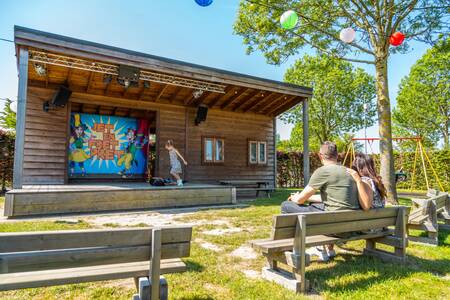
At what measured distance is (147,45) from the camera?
Result: 47.4 ft

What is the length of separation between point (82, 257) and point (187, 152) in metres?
9.33

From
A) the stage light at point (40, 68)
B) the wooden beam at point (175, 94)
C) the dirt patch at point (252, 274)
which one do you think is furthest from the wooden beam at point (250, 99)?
the dirt patch at point (252, 274)

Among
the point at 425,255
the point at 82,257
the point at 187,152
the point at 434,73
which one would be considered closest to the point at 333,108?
the point at 434,73

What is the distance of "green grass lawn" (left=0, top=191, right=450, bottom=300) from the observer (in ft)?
8.52

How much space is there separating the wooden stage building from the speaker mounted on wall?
30 millimetres

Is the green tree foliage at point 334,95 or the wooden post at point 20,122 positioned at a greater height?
the green tree foliage at point 334,95

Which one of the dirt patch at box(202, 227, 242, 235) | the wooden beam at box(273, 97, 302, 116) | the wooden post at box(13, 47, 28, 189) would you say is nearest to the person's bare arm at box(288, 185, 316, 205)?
the dirt patch at box(202, 227, 242, 235)

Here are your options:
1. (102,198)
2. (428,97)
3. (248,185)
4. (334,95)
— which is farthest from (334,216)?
(428,97)

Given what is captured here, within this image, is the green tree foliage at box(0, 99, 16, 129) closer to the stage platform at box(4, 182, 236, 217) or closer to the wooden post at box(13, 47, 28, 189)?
the stage platform at box(4, 182, 236, 217)

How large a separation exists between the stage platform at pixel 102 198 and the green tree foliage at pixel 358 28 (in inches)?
219

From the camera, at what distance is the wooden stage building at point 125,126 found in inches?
265

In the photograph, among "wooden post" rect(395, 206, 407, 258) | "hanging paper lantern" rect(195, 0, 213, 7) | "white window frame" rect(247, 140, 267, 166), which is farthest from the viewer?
"white window frame" rect(247, 140, 267, 166)

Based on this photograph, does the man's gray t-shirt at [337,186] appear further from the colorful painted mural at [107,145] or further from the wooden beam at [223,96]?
the colorful painted mural at [107,145]

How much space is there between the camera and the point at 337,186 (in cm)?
326
